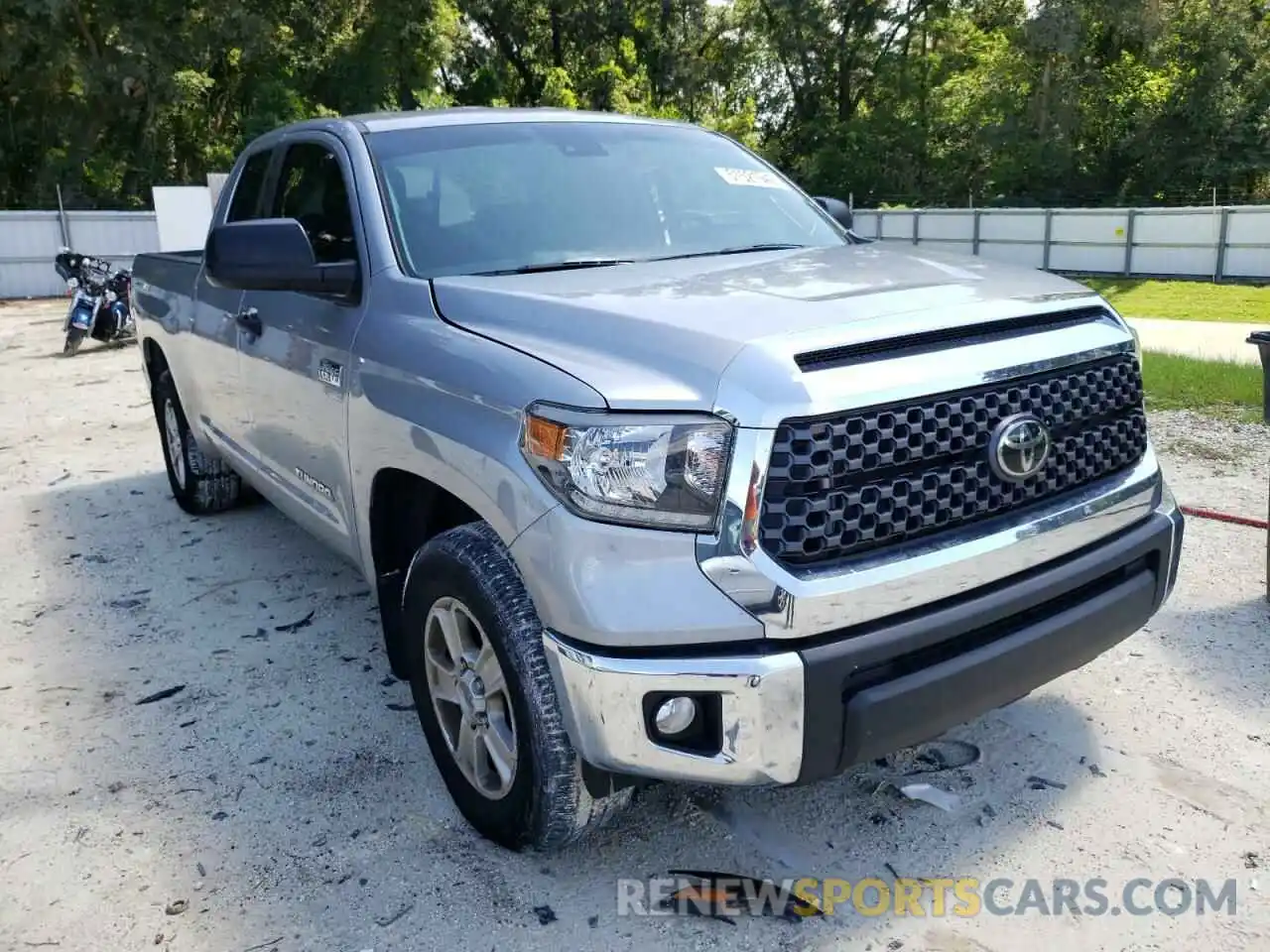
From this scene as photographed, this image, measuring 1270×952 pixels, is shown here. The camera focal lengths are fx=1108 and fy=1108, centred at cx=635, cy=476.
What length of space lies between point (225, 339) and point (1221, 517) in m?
4.60

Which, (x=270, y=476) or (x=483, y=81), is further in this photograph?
(x=483, y=81)

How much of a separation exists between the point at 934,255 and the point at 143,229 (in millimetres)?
23065

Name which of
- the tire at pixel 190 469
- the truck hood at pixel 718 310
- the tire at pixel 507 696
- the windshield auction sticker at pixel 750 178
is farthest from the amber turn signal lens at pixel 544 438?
the tire at pixel 190 469

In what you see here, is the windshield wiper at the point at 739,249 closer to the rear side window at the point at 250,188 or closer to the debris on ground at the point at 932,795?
the debris on ground at the point at 932,795

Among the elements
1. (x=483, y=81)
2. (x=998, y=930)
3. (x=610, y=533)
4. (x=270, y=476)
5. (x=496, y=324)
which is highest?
(x=483, y=81)

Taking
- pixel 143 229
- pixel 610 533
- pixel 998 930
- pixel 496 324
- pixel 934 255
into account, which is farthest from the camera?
pixel 143 229

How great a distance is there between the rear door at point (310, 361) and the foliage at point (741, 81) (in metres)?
26.0

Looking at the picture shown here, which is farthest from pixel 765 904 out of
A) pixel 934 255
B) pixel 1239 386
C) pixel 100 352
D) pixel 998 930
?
pixel 100 352

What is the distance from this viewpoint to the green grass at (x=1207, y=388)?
7770 mm

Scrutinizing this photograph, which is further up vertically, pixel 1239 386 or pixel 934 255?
pixel 934 255

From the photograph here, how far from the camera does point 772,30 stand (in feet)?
143

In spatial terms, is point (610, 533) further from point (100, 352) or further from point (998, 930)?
point (100, 352)

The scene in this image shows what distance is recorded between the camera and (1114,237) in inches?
1016

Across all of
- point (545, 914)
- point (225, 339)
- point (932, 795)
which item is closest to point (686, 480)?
point (545, 914)
